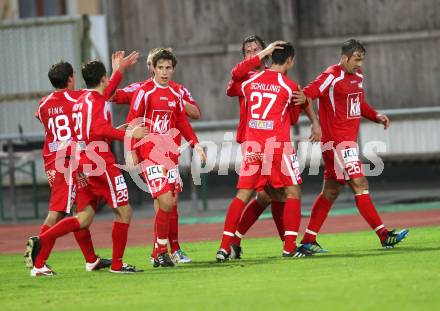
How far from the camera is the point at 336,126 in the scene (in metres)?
13.2

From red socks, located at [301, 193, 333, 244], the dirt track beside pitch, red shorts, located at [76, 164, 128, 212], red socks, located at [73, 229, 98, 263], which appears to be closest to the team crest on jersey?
red socks, located at [301, 193, 333, 244]

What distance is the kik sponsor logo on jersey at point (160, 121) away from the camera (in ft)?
40.9

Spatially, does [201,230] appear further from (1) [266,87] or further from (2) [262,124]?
(1) [266,87]

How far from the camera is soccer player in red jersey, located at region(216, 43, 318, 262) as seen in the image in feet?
40.3

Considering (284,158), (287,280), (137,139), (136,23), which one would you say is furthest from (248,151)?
(136,23)

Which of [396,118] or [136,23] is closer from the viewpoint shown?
[396,118]

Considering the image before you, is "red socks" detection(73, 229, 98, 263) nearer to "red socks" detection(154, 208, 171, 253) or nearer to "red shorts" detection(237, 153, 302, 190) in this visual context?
"red socks" detection(154, 208, 171, 253)

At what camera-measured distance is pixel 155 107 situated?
1245 centimetres

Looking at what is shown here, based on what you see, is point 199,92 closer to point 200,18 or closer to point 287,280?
point 200,18

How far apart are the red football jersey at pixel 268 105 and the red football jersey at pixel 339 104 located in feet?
2.88

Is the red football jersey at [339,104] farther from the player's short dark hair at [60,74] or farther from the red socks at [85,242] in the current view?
the red socks at [85,242]

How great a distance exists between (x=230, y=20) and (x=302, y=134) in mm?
3003

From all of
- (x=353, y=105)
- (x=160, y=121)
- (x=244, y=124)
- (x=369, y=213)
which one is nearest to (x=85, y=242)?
(x=160, y=121)

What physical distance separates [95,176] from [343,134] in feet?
9.30
